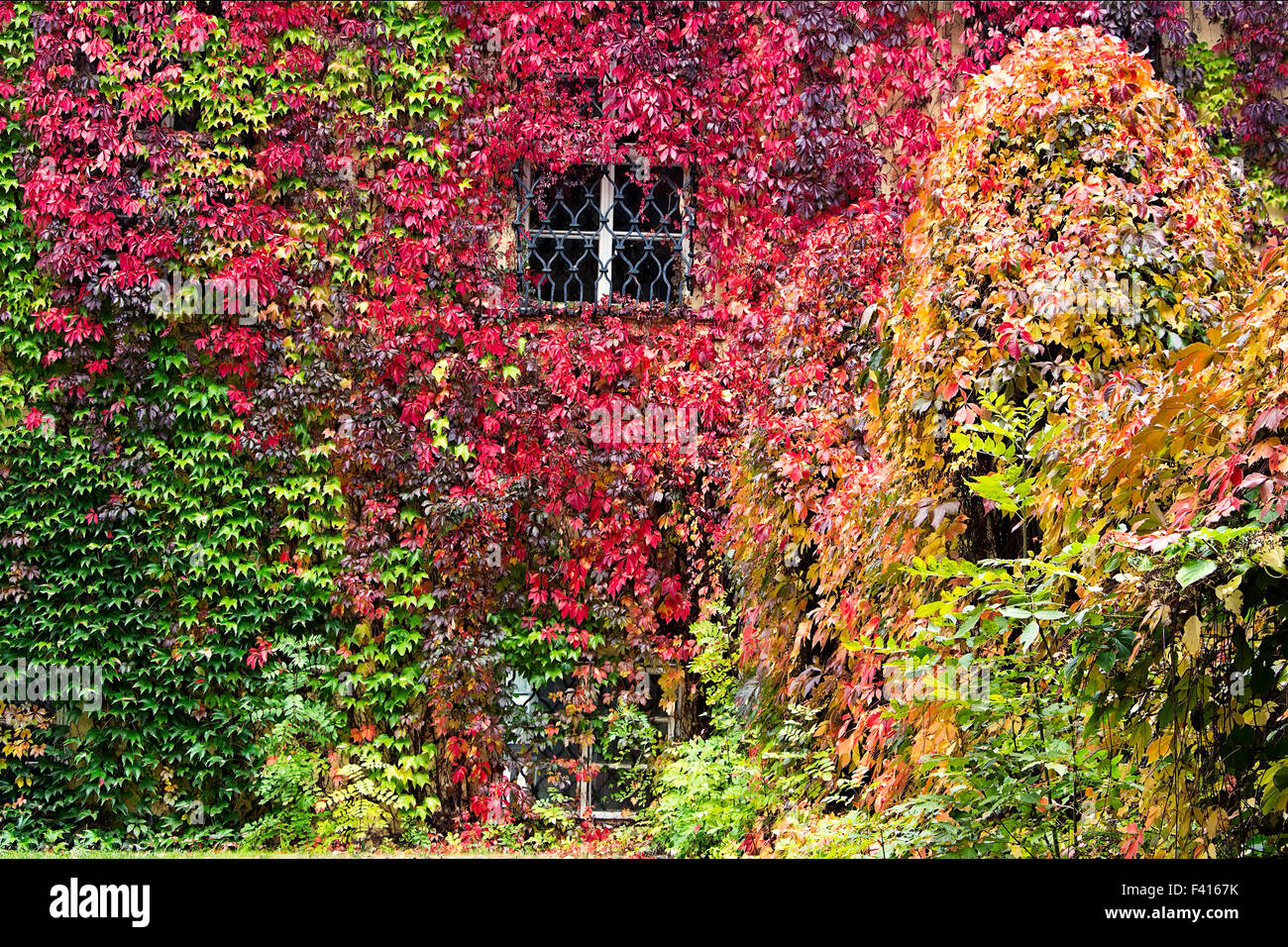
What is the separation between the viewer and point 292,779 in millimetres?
6938

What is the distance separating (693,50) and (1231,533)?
6280 mm

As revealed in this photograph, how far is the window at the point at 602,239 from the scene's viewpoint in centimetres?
784

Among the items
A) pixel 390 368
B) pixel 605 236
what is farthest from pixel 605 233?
pixel 390 368

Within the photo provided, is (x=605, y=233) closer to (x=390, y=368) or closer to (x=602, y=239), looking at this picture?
(x=602, y=239)

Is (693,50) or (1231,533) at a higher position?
(693,50)

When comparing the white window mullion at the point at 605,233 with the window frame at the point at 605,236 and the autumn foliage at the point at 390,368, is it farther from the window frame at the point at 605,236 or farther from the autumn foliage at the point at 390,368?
the autumn foliage at the point at 390,368

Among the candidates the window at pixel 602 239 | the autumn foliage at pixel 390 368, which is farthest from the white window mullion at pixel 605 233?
the autumn foliage at pixel 390 368

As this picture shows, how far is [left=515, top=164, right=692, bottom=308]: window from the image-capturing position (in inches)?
309

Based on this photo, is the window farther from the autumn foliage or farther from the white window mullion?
the autumn foliage

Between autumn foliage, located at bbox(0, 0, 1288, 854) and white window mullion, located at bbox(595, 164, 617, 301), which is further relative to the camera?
white window mullion, located at bbox(595, 164, 617, 301)

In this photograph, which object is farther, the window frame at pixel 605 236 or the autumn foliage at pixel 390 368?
the window frame at pixel 605 236

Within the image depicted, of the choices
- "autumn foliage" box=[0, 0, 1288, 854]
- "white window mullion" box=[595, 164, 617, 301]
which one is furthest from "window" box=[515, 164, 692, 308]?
"autumn foliage" box=[0, 0, 1288, 854]
